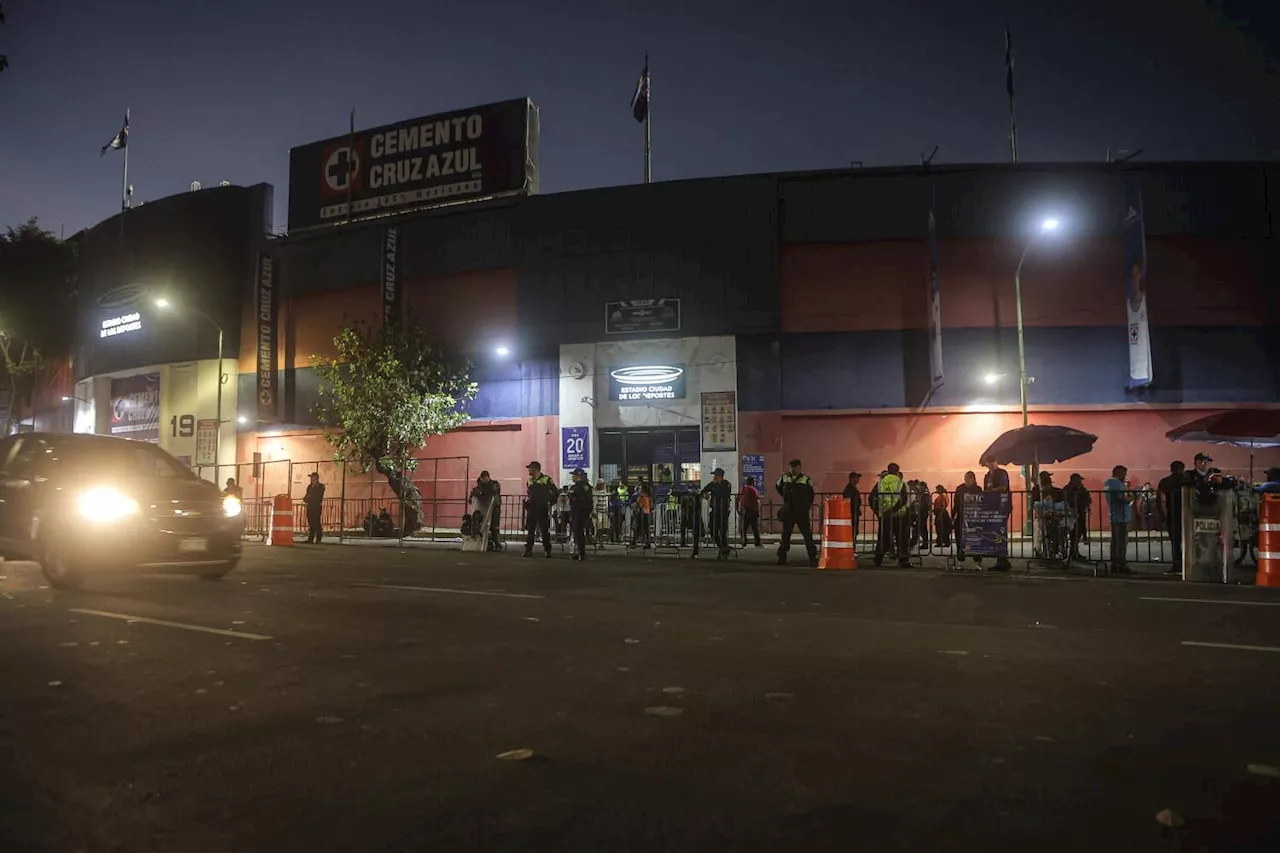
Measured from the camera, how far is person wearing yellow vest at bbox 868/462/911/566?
626 inches

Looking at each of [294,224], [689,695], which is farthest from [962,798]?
[294,224]

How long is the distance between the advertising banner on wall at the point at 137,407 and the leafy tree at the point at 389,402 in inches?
578

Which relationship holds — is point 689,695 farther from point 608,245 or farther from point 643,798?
point 608,245

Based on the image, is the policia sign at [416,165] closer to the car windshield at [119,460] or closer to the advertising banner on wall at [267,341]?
the advertising banner on wall at [267,341]

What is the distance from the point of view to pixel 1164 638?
7.12 m

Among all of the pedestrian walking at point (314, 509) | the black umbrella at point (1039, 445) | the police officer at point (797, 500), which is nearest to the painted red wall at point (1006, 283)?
the black umbrella at point (1039, 445)

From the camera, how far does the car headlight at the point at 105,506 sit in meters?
9.86

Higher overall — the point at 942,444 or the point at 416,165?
the point at 416,165

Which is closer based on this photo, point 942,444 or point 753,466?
point 942,444

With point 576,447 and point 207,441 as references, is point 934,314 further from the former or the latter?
point 207,441

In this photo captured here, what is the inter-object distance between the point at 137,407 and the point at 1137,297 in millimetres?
40016

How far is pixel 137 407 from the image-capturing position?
40.2m

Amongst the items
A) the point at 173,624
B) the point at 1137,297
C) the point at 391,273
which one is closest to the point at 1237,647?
the point at 173,624

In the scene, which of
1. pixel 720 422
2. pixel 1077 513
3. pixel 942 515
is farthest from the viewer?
pixel 720 422
